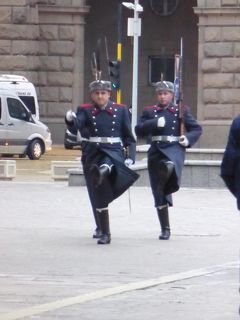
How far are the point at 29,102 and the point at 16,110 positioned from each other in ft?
8.30

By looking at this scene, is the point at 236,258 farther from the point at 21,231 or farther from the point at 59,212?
the point at 59,212

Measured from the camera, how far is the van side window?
37156 mm

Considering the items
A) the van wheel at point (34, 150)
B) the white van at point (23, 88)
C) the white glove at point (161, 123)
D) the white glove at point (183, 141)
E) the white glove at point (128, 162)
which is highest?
the white glove at point (161, 123)

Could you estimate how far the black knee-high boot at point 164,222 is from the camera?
15.5 metres

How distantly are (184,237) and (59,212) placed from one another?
353 cm

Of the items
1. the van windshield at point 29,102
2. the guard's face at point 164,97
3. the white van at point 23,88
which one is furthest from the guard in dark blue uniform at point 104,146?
the van windshield at point 29,102

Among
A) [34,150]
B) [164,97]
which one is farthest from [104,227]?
[34,150]

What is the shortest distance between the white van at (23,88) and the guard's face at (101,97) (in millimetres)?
22642

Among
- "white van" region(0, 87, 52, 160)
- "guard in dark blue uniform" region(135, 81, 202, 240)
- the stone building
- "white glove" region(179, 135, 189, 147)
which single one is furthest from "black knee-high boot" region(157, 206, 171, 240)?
the stone building

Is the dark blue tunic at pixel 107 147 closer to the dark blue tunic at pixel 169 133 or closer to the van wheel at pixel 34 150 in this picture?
the dark blue tunic at pixel 169 133

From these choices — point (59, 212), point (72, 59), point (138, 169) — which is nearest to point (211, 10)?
point (72, 59)

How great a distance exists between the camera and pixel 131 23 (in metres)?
36.2

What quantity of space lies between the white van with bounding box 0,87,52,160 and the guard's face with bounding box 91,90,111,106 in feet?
70.6

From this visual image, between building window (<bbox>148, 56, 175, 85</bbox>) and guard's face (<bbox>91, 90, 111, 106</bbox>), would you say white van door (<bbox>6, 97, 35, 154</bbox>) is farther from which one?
guard's face (<bbox>91, 90, 111, 106</bbox>)
